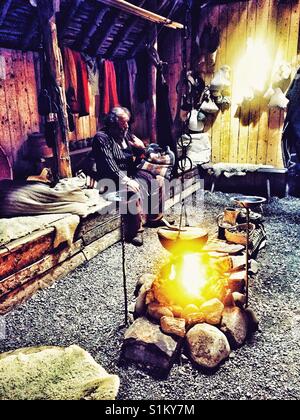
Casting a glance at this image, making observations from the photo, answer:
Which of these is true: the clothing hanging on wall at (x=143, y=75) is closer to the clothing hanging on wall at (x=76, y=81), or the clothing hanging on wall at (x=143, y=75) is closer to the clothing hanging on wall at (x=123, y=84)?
the clothing hanging on wall at (x=123, y=84)

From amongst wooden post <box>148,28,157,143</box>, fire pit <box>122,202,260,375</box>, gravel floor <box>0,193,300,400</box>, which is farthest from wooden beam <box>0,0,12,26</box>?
fire pit <box>122,202,260,375</box>

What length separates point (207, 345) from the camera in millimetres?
3242

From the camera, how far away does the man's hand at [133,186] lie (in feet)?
20.3

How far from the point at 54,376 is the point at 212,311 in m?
1.52

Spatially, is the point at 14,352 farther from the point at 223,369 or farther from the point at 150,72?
the point at 150,72

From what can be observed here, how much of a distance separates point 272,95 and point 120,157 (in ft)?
14.3

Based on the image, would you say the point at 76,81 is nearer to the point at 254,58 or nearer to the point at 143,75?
the point at 143,75

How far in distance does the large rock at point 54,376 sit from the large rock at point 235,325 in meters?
1.13

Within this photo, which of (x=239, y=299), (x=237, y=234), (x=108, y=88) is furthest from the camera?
(x=108, y=88)

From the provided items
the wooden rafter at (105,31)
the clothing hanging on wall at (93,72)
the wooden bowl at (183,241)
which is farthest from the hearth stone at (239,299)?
the wooden rafter at (105,31)

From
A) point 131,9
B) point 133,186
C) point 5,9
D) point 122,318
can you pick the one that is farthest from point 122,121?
point 122,318

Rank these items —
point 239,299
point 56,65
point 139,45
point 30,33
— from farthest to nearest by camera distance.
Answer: point 139,45
point 30,33
point 56,65
point 239,299

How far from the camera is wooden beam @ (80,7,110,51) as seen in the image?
7809 mm

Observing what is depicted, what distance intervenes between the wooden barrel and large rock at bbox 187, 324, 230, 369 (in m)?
5.33
